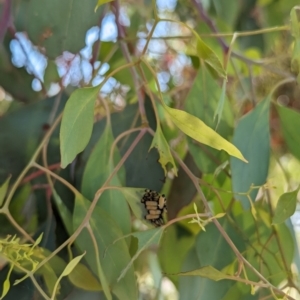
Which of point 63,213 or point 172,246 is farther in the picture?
point 172,246

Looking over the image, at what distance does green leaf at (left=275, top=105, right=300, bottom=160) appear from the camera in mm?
413

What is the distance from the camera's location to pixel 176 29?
852mm

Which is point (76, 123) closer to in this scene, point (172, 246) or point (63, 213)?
point (63, 213)

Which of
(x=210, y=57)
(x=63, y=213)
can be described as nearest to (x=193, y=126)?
(x=210, y=57)

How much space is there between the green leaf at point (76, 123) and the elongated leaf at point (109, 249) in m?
0.08

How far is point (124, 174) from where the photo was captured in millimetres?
396

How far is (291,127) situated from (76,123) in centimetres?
23

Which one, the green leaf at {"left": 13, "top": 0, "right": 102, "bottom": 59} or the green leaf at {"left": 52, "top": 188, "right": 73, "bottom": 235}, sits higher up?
the green leaf at {"left": 13, "top": 0, "right": 102, "bottom": 59}

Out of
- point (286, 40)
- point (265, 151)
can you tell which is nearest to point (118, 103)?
point (265, 151)

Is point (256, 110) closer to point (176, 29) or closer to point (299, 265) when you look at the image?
point (299, 265)

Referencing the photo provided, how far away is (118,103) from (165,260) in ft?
0.79

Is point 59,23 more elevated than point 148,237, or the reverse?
point 59,23

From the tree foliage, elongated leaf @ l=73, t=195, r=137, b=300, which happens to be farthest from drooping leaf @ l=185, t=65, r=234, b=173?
elongated leaf @ l=73, t=195, r=137, b=300

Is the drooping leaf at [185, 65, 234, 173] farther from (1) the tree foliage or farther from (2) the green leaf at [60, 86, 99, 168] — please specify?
(2) the green leaf at [60, 86, 99, 168]
